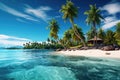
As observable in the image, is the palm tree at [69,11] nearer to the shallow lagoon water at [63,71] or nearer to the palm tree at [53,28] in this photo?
the palm tree at [53,28]

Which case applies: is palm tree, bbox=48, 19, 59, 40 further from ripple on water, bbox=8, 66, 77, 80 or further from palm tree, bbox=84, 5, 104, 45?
ripple on water, bbox=8, 66, 77, 80

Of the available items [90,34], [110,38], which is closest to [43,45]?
[90,34]

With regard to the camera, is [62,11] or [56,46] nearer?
[62,11]

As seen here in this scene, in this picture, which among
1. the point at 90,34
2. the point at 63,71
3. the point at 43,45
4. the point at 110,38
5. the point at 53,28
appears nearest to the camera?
the point at 63,71

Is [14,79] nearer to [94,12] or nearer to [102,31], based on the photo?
[94,12]

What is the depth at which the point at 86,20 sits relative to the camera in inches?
1742

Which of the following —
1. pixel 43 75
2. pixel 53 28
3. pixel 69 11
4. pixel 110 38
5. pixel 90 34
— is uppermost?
pixel 69 11

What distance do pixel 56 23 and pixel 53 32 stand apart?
3952mm

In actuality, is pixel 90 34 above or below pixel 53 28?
below

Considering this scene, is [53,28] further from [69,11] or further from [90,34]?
[90,34]

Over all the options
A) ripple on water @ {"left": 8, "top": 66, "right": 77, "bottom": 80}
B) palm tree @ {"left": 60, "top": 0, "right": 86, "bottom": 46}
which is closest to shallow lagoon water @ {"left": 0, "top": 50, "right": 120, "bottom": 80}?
ripple on water @ {"left": 8, "top": 66, "right": 77, "bottom": 80}

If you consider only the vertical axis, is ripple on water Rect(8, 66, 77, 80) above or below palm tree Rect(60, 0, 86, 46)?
below

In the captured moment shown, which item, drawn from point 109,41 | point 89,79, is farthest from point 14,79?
point 109,41

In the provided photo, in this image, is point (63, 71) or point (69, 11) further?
point (69, 11)
